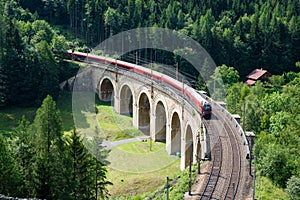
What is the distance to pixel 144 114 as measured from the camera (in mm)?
68375

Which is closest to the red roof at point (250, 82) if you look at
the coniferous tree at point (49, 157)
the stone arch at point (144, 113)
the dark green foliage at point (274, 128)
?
the dark green foliage at point (274, 128)

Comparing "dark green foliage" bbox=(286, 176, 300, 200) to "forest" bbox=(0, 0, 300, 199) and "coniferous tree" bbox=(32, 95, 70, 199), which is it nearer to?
"forest" bbox=(0, 0, 300, 199)

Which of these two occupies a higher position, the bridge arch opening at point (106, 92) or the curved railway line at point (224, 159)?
the bridge arch opening at point (106, 92)

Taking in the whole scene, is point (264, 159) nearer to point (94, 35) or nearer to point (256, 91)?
point (256, 91)

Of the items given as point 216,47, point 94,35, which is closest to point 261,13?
point 216,47

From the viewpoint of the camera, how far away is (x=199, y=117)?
47.5 metres

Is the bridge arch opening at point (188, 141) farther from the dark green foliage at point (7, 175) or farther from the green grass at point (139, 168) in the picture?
the dark green foliage at point (7, 175)

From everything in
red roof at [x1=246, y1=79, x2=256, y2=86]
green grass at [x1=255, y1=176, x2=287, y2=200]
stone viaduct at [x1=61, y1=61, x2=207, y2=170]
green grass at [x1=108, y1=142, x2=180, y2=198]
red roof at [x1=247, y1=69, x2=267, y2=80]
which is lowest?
green grass at [x1=108, y1=142, x2=180, y2=198]

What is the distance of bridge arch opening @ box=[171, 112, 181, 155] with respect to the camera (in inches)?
2221

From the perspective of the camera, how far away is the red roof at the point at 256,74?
88.8 metres

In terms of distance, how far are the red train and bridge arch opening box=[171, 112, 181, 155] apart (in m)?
3.82

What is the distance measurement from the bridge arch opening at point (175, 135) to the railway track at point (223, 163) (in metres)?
7.97

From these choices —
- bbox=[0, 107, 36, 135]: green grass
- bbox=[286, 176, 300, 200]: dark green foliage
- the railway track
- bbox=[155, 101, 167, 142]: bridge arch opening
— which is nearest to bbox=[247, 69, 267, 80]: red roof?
bbox=[155, 101, 167, 142]: bridge arch opening

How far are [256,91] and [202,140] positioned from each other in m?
28.1
